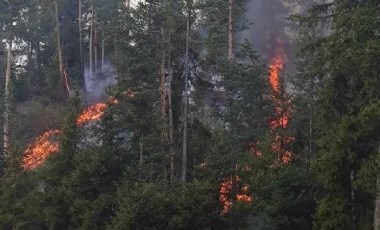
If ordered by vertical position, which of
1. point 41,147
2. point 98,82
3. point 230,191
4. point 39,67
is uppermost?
point 39,67

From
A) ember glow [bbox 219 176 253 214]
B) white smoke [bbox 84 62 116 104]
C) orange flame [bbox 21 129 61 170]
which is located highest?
white smoke [bbox 84 62 116 104]

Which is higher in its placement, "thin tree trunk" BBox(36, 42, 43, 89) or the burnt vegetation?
"thin tree trunk" BBox(36, 42, 43, 89)

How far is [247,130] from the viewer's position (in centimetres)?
2931

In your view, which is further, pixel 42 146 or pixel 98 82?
pixel 98 82

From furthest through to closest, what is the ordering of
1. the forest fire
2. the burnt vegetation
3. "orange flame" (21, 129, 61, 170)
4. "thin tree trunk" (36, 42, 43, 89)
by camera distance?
"thin tree trunk" (36, 42, 43, 89) < "orange flame" (21, 129, 61, 170) < the forest fire < the burnt vegetation

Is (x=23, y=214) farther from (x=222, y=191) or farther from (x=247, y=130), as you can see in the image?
(x=247, y=130)

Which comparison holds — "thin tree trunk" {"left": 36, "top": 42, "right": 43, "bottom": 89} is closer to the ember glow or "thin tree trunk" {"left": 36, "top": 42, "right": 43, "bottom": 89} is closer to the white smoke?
the white smoke

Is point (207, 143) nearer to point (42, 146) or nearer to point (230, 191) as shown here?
point (230, 191)

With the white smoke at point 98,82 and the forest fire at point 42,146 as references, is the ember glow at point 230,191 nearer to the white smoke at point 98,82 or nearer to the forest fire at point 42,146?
the forest fire at point 42,146

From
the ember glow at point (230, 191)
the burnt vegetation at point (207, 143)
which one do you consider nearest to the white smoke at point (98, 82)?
the burnt vegetation at point (207, 143)

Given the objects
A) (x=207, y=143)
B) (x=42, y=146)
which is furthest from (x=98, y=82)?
(x=207, y=143)

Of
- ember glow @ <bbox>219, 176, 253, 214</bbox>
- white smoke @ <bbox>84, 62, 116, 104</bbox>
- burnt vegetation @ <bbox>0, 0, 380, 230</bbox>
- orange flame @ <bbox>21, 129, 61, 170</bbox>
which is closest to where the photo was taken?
burnt vegetation @ <bbox>0, 0, 380, 230</bbox>

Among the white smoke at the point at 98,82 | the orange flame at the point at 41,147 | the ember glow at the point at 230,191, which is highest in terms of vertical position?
the white smoke at the point at 98,82

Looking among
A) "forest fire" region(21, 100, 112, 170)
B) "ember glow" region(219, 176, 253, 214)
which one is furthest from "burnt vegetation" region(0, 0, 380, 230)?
"forest fire" region(21, 100, 112, 170)
